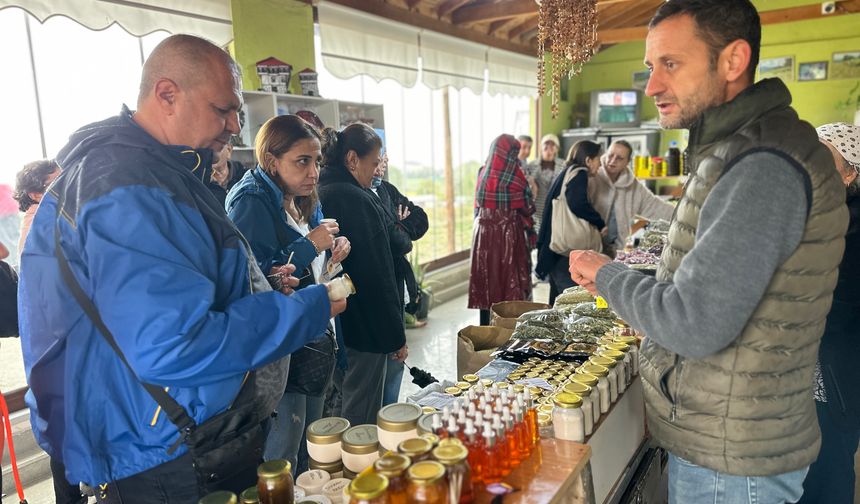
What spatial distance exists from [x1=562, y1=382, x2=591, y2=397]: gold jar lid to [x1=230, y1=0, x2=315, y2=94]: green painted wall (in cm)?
358

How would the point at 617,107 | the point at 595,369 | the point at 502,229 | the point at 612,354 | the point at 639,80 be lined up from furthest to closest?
the point at 639,80 < the point at 617,107 < the point at 502,229 < the point at 612,354 < the point at 595,369

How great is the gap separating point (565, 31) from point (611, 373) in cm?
232

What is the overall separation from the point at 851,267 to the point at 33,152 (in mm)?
4061

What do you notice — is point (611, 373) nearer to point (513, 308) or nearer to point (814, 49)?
point (513, 308)

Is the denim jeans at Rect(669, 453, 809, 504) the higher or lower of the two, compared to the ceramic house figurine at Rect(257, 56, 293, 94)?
lower

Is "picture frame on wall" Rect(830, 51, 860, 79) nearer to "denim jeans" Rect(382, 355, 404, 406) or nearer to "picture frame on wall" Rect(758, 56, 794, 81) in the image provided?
"picture frame on wall" Rect(758, 56, 794, 81)

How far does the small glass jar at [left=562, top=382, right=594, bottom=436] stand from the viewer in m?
1.54

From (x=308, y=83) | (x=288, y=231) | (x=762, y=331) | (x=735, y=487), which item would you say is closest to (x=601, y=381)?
(x=735, y=487)

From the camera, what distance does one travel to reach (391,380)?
2.99m

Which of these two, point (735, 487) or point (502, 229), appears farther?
point (502, 229)

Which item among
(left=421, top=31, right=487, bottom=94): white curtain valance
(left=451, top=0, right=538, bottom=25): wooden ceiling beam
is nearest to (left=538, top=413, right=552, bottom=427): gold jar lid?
(left=421, top=31, right=487, bottom=94): white curtain valance

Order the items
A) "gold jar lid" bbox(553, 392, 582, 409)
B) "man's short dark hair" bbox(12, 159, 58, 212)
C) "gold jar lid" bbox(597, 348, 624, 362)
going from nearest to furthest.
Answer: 1. "gold jar lid" bbox(553, 392, 582, 409)
2. "gold jar lid" bbox(597, 348, 624, 362)
3. "man's short dark hair" bbox(12, 159, 58, 212)

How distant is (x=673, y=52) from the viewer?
3.85 feet

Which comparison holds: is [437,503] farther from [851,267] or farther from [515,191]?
[515,191]
